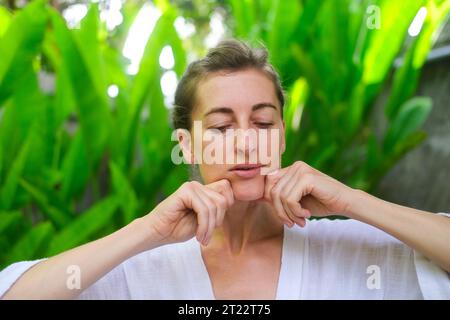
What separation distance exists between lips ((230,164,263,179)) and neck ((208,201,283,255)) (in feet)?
0.29

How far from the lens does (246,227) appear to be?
2.18ft

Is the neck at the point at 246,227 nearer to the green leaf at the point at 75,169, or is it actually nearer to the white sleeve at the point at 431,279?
the white sleeve at the point at 431,279

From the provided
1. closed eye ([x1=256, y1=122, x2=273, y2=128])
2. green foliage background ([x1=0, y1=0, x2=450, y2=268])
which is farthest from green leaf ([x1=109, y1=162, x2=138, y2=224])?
closed eye ([x1=256, y1=122, x2=273, y2=128])

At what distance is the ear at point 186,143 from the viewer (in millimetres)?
668

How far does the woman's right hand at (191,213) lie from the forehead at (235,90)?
3.8 inches

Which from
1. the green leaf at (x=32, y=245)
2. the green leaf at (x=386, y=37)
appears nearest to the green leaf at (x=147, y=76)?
the green leaf at (x=32, y=245)

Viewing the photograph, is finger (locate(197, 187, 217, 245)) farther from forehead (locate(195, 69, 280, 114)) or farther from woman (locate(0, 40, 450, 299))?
forehead (locate(195, 69, 280, 114))

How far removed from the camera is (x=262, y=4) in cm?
168

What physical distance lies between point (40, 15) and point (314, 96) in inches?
32.3

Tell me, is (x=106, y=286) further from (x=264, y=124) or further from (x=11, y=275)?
(x=264, y=124)

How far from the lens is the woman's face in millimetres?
581

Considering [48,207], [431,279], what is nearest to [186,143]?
[431,279]
